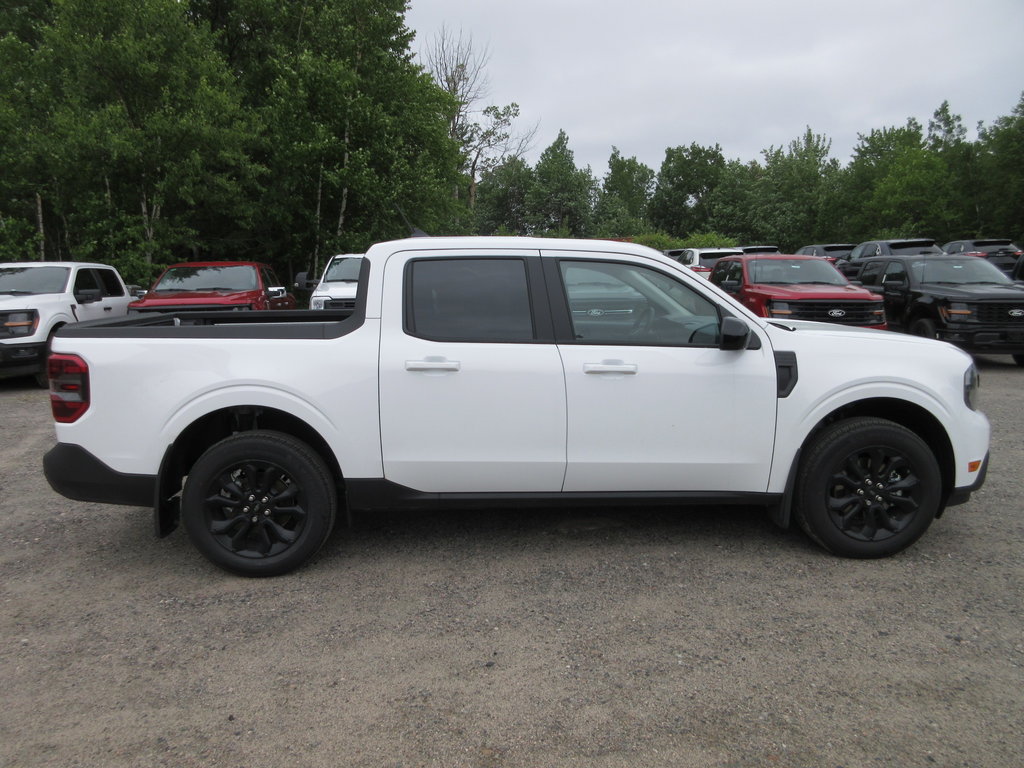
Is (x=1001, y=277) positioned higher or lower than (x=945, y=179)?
lower

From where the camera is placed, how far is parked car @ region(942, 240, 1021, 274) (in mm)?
24703

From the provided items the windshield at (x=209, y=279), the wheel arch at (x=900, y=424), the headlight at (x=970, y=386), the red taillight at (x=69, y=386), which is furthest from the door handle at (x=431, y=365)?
the windshield at (x=209, y=279)

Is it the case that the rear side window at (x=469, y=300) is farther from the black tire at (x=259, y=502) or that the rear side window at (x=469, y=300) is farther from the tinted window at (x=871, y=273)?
the tinted window at (x=871, y=273)

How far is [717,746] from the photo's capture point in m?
2.66

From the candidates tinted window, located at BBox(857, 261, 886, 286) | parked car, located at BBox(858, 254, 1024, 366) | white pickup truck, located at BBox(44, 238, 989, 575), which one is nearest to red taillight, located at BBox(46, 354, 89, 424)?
white pickup truck, located at BBox(44, 238, 989, 575)

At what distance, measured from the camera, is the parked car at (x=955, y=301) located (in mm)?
11172

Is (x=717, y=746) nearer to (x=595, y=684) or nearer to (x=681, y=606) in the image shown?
(x=595, y=684)

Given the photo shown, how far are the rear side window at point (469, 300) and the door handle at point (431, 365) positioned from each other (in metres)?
0.15

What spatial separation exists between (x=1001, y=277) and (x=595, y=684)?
1250cm

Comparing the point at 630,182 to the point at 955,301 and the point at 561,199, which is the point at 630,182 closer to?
the point at 561,199

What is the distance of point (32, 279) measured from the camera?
36.1 ft

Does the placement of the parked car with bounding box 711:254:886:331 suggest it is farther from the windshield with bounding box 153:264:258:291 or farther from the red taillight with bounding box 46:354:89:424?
the red taillight with bounding box 46:354:89:424

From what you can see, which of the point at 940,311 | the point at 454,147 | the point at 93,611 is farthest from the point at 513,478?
the point at 454,147

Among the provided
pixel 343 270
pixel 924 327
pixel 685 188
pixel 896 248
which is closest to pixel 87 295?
pixel 343 270
